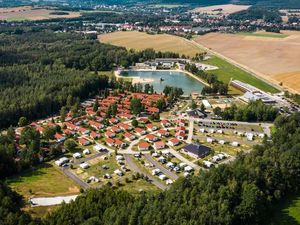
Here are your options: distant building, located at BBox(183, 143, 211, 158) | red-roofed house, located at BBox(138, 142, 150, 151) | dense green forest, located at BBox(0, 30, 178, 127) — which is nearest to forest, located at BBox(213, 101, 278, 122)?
distant building, located at BBox(183, 143, 211, 158)

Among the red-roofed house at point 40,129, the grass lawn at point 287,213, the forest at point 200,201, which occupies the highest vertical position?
the forest at point 200,201

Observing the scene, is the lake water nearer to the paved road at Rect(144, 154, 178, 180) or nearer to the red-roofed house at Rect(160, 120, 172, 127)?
the red-roofed house at Rect(160, 120, 172, 127)

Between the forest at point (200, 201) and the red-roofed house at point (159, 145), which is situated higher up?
the forest at point (200, 201)

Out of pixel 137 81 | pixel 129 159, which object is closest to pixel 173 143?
pixel 129 159

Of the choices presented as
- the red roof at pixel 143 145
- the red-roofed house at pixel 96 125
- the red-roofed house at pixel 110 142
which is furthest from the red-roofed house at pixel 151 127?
the red-roofed house at pixel 110 142

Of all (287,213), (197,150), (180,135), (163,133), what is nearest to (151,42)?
(163,133)

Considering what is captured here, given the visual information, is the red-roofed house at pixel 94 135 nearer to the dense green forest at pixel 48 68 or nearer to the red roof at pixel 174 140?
the red roof at pixel 174 140
